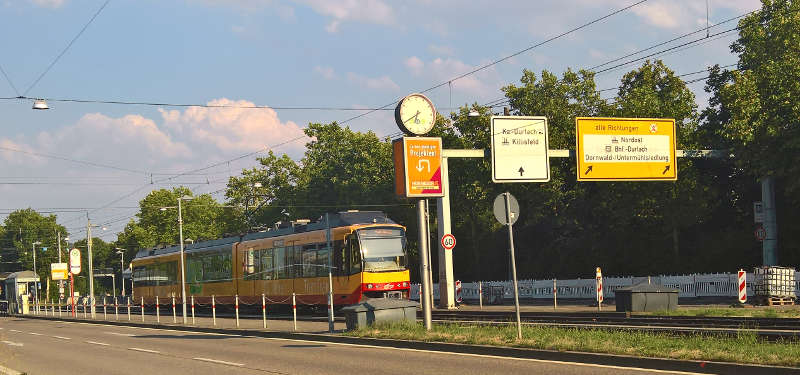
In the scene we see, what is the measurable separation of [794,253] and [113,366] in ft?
107

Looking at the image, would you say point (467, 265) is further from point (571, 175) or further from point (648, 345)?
point (648, 345)

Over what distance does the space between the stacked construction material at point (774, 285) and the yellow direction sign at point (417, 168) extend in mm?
13780

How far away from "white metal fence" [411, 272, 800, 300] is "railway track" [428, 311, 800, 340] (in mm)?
12594

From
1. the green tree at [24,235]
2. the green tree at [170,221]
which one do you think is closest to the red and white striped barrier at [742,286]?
the green tree at [170,221]

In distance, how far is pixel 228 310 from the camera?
→ 46.2 m

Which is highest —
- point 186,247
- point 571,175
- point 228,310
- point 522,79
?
point 522,79

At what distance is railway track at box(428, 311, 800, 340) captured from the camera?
1752 cm

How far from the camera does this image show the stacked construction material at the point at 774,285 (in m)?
30.8

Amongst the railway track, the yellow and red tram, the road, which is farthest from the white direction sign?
the road

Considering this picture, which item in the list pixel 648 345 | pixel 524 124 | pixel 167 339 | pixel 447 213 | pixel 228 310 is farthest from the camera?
pixel 228 310

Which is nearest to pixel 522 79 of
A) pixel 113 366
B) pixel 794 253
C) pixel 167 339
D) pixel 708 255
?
pixel 708 255

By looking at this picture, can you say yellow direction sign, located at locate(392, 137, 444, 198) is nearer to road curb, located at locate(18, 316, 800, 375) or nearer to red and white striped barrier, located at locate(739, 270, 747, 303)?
road curb, located at locate(18, 316, 800, 375)

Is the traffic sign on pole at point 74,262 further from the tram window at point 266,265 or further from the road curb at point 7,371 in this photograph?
the road curb at point 7,371

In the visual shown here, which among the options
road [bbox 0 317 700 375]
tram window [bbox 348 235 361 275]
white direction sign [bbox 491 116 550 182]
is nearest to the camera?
road [bbox 0 317 700 375]
